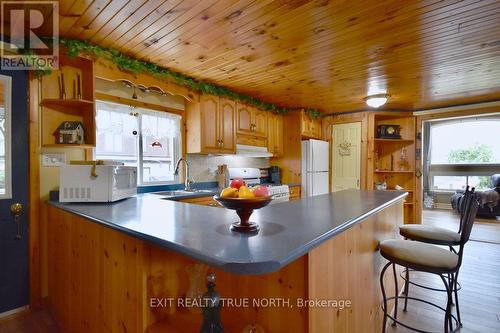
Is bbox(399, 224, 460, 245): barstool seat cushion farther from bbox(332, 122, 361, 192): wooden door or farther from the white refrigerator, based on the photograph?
bbox(332, 122, 361, 192): wooden door

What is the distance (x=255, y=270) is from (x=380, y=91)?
371 centimetres

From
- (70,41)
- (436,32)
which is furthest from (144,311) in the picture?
(436,32)

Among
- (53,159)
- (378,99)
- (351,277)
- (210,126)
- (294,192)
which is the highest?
(378,99)

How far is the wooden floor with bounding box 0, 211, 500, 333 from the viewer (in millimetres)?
1935

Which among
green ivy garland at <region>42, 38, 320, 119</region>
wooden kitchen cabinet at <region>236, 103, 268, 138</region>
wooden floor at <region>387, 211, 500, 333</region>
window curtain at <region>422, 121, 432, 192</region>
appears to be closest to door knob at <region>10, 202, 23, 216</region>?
green ivy garland at <region>42, 38, 320, 119</region>

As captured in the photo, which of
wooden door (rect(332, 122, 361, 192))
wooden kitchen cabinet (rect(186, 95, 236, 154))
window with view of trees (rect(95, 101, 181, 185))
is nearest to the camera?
window with view of trees (rect(95, 101, 181, 185))

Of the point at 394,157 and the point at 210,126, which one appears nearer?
the point at 210,126

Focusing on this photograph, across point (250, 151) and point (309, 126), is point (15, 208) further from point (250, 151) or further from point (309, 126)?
point (309, 126)

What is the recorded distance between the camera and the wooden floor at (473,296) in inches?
77.5

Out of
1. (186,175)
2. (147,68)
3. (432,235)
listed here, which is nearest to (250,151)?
(186,175)

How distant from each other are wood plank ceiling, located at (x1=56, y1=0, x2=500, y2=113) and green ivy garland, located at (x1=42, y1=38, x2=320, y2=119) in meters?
0.08

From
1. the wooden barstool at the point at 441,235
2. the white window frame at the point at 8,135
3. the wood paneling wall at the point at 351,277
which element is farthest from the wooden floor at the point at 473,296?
the white window frame at the point at 8,135

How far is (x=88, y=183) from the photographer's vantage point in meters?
1.88

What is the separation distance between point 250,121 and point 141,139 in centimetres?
162
